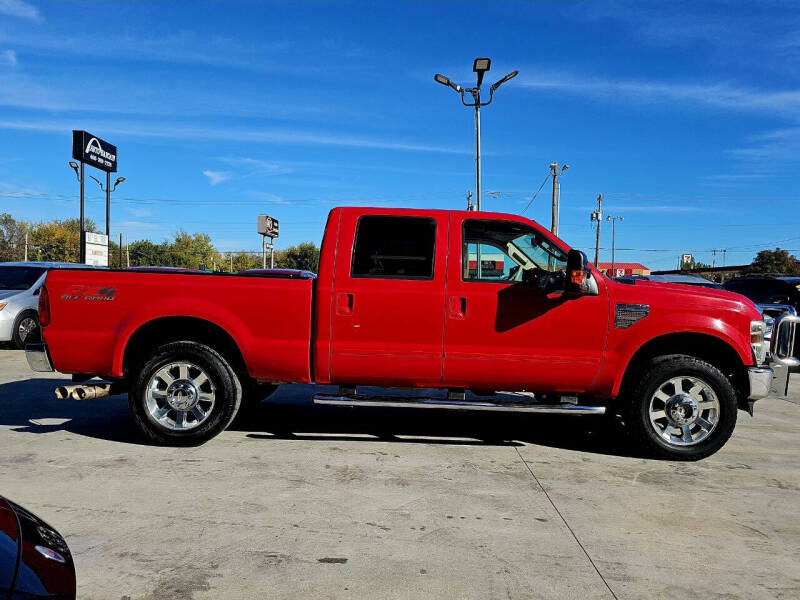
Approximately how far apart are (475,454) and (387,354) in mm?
1185

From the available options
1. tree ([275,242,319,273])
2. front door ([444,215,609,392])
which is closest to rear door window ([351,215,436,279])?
front door ([444,215,609,392])

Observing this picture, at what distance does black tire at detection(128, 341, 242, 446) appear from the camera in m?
5.28

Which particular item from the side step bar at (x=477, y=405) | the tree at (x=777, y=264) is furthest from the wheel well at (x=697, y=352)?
the tree at (x=777, y=264)

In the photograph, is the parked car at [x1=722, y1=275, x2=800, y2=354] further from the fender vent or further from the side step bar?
the side step bar

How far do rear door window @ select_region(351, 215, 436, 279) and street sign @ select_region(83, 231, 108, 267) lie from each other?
2531 centimetres

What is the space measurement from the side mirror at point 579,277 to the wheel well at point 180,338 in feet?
9.67

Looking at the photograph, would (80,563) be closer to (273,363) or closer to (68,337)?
Answer: (273,363)

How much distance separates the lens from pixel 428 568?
10.4 feet

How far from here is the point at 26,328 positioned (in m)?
11.8

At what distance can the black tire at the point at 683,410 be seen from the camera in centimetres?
514

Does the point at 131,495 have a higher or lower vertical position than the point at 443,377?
lower

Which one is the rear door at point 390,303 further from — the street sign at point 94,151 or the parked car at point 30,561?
the street sign at point 94,151

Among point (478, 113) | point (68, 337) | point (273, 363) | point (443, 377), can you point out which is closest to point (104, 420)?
point (68, 337)

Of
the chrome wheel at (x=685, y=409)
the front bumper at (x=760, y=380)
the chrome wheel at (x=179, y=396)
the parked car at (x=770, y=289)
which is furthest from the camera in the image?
the parked car at (x=770, y=289)
